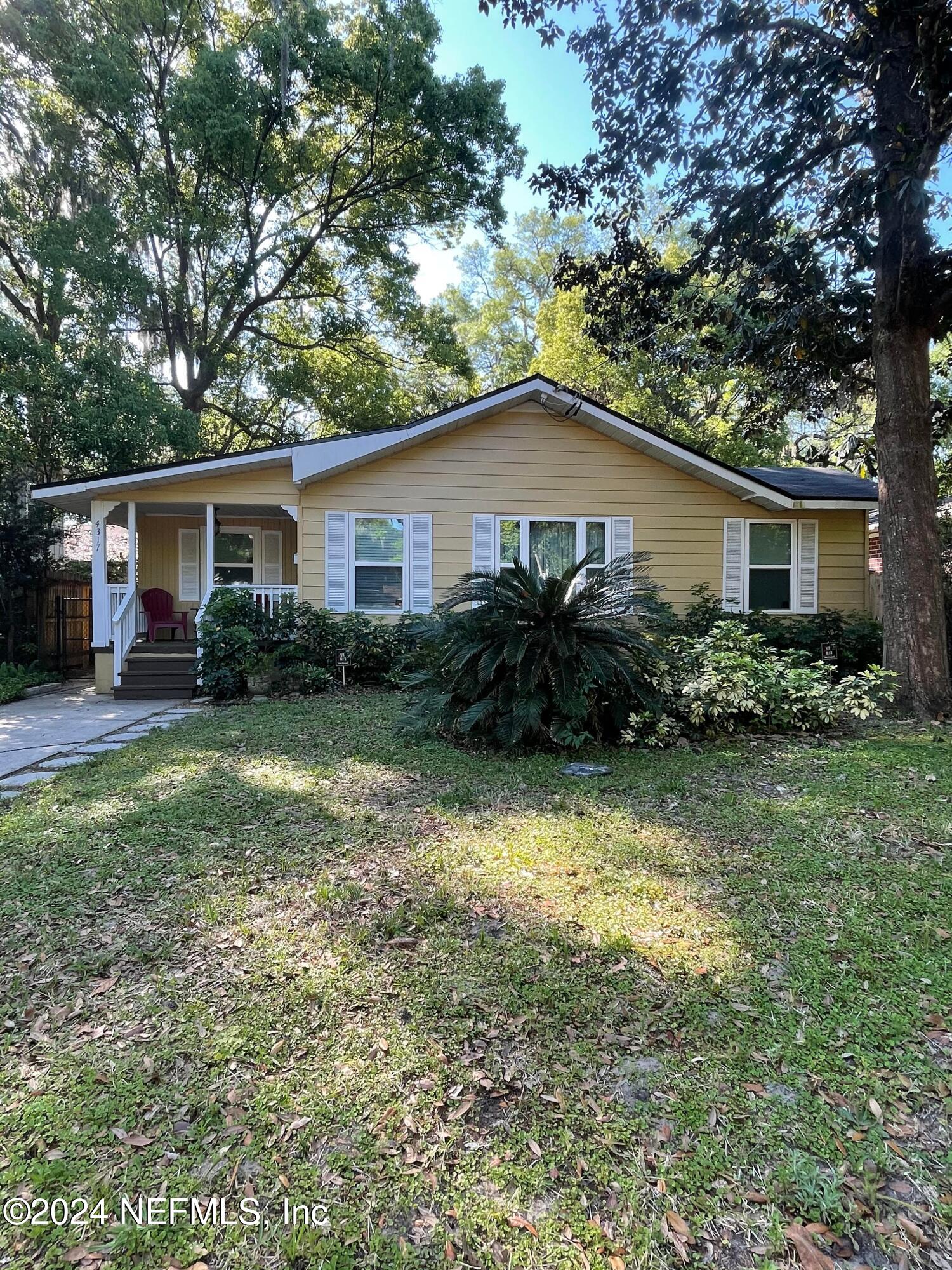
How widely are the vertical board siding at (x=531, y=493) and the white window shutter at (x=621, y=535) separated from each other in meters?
0.09

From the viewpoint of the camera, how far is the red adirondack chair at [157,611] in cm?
1138

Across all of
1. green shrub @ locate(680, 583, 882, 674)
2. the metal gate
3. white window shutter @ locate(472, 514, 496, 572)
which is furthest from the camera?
the metal gate

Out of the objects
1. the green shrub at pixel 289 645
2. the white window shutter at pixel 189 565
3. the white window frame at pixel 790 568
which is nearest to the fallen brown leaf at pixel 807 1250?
the green shrub at pixel 289 645

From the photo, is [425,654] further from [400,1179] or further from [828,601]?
[828,601]

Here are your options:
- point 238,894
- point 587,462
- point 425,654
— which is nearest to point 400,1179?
point 238,894

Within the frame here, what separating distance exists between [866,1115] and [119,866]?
3263mm

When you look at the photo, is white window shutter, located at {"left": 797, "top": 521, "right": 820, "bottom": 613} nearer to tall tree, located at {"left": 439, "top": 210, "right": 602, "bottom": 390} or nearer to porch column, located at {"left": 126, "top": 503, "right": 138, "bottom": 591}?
porch column, located at {"left": 126, "top": 503, "right": 138, "bottom": 591}

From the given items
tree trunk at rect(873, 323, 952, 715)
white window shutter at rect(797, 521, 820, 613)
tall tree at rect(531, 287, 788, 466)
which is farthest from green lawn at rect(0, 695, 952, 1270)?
tall tree at rect(531, 287, 788, 466)

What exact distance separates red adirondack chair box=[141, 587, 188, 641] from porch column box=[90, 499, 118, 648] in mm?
1401

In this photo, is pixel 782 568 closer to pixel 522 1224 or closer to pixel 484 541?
pixel 484 541

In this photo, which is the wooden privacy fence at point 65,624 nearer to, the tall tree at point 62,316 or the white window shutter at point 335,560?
the tall tree at point 62,316

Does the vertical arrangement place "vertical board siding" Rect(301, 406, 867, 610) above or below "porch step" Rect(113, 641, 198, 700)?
above

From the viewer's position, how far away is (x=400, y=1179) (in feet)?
5.14

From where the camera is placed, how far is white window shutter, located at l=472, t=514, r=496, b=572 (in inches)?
404
